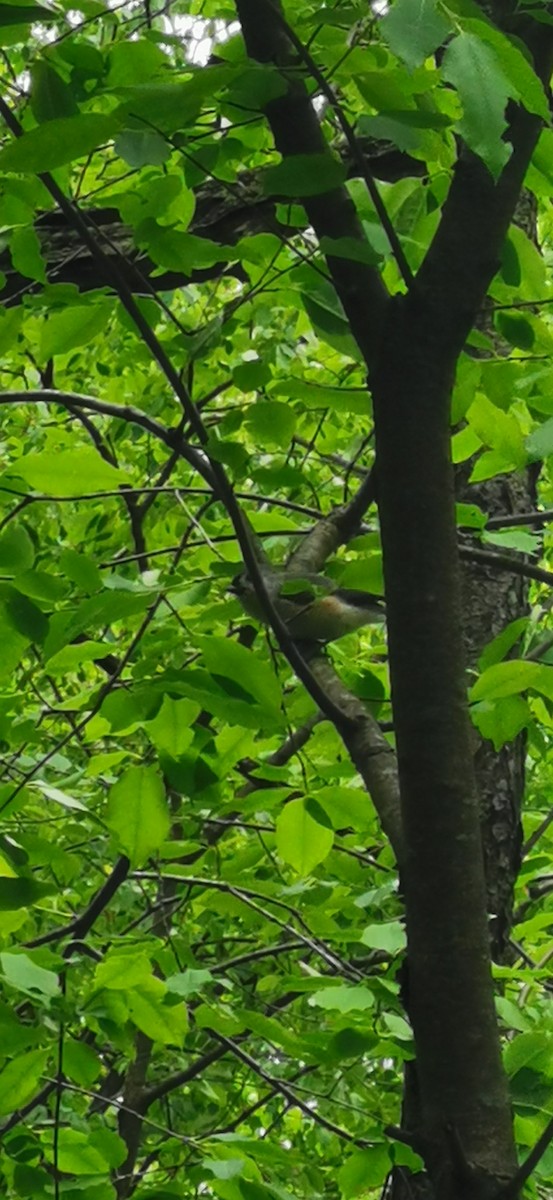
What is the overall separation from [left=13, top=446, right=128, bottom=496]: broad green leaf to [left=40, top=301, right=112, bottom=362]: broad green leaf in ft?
0.39

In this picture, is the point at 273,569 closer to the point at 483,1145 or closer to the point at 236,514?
the point at 236,514

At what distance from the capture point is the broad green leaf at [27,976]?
1.19m

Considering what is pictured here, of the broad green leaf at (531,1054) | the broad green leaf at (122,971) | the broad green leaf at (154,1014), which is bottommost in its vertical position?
the broad green leaf at (531,1054)

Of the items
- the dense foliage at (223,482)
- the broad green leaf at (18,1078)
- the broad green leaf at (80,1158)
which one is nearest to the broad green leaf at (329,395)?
the dense foliage at (223,482)

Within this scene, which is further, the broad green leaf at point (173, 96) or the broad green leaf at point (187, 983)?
the broad green leaf at point (187, 983)

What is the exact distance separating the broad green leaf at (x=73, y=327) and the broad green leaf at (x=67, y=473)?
12cm

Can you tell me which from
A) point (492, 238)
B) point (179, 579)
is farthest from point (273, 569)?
point (492, 238)

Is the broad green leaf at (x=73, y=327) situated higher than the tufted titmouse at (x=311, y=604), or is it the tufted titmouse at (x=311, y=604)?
the broad green leaf at (x=73, y=327)

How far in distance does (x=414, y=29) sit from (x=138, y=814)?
2.33 feet

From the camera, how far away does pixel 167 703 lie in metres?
1.19

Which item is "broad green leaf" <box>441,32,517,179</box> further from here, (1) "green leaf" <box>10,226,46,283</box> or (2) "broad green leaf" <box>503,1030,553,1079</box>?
(2) "broad green leaf" <box>503,1030,553,1079</box>

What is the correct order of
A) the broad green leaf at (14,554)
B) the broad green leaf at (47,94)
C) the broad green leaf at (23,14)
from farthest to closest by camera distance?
the broad green leaf at (14,554)
the broad green leaf at (47,94)
the broad green leaf at (23,14)

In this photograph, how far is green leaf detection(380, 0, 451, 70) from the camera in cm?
75

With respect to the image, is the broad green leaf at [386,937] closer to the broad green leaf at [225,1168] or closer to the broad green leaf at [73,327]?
the broad green leaf at [225,1168]
